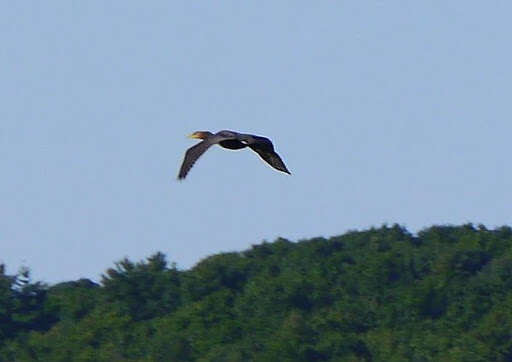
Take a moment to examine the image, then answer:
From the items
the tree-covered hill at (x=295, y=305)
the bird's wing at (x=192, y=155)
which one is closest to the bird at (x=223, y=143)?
the bird's wing at (x=192, y=155)

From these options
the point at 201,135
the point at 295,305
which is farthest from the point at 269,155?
the point at 295,305

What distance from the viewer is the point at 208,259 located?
7600 cm

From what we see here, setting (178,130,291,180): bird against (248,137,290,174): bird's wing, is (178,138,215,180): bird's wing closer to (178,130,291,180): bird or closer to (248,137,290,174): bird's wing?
(178,130,291,180): bird

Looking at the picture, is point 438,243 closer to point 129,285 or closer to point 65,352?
point 129,285

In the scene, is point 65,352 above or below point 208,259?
below

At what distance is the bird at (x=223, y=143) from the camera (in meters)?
17.5

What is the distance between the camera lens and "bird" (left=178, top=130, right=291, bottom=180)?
1745 centimetres

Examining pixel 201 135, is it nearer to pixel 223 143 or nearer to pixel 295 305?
pixel 223 143

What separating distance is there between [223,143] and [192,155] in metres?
0.30

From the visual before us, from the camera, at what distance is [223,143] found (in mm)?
17594

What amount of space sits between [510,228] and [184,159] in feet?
210

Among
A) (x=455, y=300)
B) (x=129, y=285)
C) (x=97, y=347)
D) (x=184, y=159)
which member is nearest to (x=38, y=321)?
(x=129, y=285)

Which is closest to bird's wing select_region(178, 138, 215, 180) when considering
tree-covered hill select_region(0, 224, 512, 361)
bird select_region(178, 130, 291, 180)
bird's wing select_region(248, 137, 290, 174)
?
bird select_region(178, 130, 291, 180)

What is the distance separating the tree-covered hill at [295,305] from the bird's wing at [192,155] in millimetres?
37987
